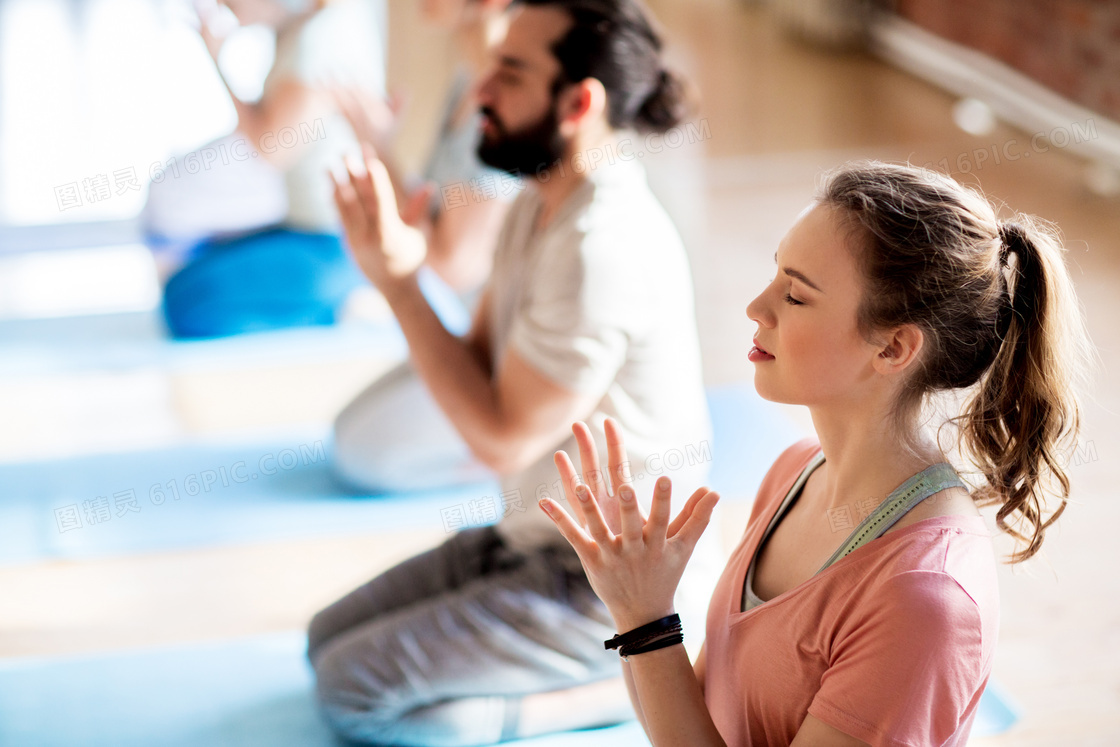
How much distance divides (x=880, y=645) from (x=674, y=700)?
0.20 m

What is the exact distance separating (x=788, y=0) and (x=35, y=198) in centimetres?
464

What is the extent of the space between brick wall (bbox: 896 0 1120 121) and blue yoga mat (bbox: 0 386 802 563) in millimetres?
2802

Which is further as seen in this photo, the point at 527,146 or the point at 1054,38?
the point at 1054,38

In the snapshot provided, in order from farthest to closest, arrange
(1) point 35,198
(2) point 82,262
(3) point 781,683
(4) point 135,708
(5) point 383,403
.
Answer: (1) point 35,198, (2) point 82,262, (5) point 383,403, (4) point 135,708, (3) point 781,683

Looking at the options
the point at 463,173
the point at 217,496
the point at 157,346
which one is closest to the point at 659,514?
the point at 463,173

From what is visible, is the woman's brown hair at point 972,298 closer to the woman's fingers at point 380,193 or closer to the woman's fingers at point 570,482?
the woman's fingers at point 570,482

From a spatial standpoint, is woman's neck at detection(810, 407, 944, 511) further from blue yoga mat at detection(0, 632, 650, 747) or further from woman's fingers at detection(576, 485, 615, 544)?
blue yoga mat at detection(0, 632, 650, 747)

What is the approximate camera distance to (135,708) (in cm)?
183

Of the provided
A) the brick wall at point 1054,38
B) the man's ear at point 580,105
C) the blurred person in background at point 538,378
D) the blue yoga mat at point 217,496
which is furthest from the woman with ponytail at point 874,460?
the brick wall at point 1054,38

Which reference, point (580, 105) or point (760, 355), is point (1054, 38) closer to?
point (580, 105)

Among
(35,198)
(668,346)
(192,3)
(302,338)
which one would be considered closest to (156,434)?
(302,338)

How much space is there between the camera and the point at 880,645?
36.1 inches

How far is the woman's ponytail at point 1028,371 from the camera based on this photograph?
1003mm

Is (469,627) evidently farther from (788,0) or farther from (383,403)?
(788,0)
